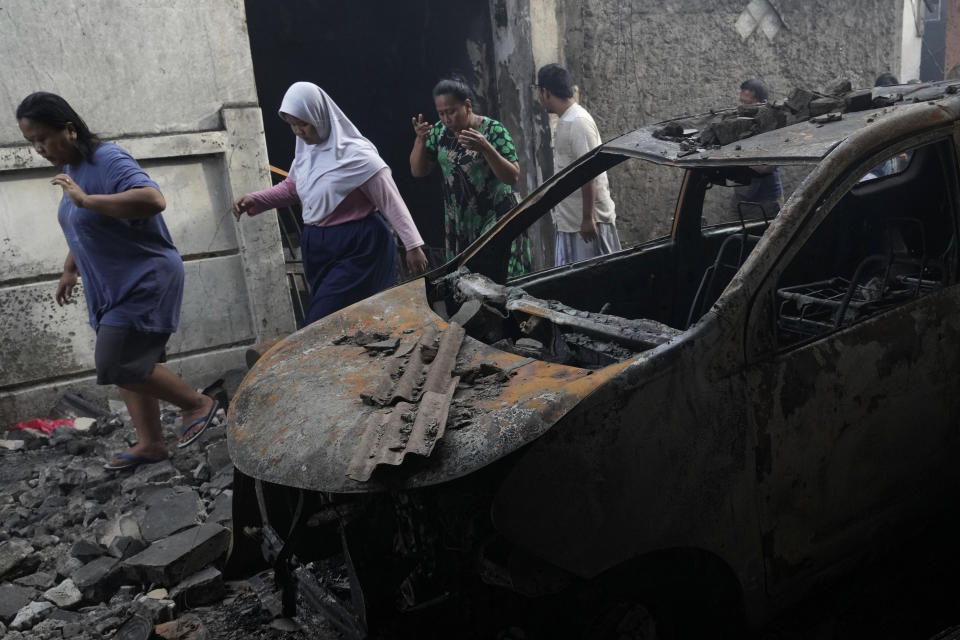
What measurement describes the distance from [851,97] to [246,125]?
155 inches

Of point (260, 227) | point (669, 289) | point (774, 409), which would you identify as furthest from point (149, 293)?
point (774, 409)

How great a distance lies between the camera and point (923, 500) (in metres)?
2.58

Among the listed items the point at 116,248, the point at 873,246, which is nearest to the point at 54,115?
the point at 116,248

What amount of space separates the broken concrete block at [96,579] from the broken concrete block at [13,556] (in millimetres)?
292

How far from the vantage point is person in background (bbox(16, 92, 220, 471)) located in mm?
3744

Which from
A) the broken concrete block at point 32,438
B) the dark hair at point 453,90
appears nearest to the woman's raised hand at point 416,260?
the dark hair at point 453,90

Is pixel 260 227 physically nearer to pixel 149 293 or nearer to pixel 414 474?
pixel 149 293

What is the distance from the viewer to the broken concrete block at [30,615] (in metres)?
3.00

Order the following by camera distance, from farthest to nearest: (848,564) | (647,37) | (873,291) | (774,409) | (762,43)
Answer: (762,43)
(647,37)
(873,291)
(848,564)
(774,409)

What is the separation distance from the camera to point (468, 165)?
4922 mm

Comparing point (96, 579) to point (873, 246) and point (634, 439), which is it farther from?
point (873, 246)

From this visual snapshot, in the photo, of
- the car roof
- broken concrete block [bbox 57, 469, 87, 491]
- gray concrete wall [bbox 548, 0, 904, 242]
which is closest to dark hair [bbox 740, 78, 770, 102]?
gray concrete wall [bbox 548, 0, 904, 242]

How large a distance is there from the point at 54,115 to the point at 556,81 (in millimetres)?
3038

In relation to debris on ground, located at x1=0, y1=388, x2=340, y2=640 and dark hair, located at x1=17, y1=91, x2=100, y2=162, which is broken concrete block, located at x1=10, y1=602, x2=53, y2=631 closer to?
debris on ground, located at x1=0, y1=388, x2=340, y2=640
